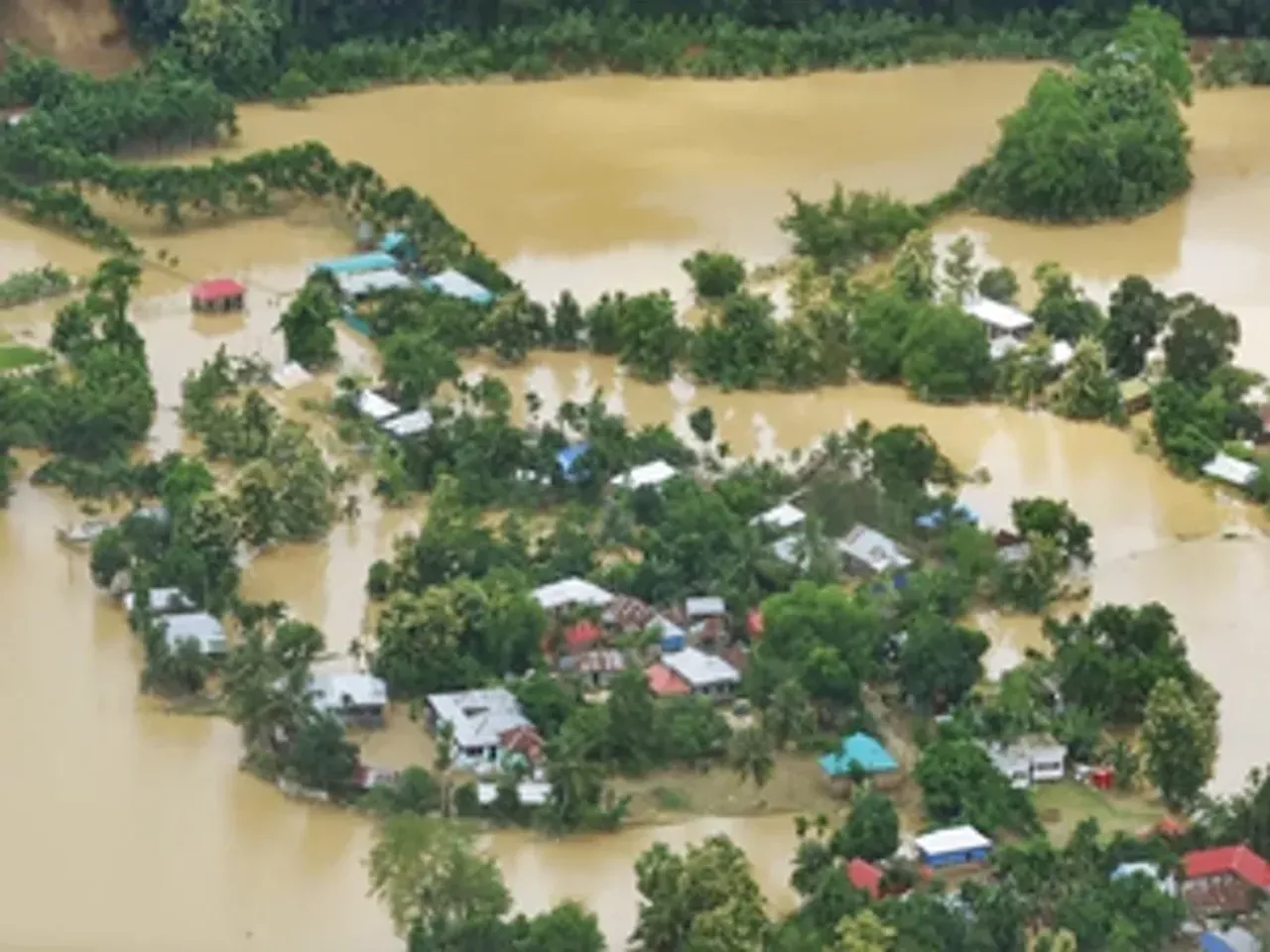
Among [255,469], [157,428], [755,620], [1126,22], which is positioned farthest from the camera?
[1126,22]

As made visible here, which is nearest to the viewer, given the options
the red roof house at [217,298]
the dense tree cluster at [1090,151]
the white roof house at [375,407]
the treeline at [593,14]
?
the white roof house at [375,407]

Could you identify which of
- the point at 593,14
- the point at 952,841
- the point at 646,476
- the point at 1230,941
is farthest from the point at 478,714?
the point at 593,14

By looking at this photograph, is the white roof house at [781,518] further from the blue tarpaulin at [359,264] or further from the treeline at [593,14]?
the treeline at [593,14]

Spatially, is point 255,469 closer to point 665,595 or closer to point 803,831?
point 665,595

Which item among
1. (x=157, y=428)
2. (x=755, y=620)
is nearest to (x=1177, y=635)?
(x=755, y=620)

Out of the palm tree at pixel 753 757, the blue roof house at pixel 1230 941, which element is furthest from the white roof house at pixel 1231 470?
the blue roof house at pixel 1230 941

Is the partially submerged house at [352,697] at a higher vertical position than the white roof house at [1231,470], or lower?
higher

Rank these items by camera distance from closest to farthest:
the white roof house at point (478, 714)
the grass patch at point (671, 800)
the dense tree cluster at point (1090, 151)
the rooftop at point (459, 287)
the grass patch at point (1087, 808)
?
the grass patch at point (1087, 808), the grass patch at point (671, 800), the white roof house at point (478, 714), the rooftop at point (459, 287), the dense tree cluster at point (1090, 151)
